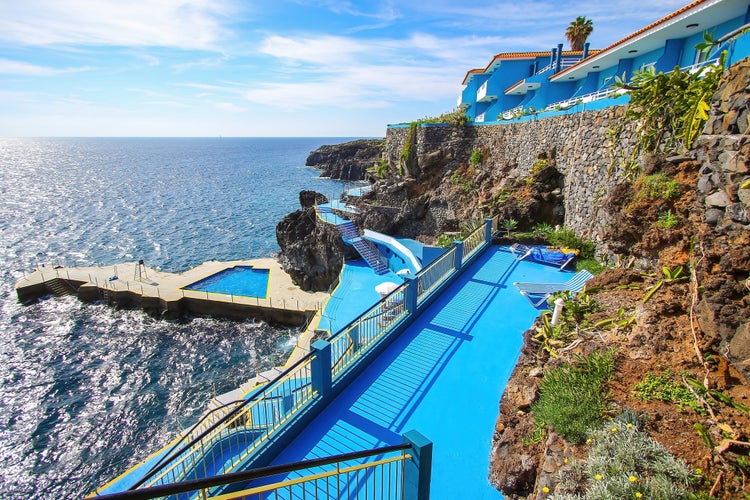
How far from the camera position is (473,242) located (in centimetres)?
1370

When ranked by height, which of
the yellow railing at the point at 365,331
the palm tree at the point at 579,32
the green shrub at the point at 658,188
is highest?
the palm tree at the point at 579,32

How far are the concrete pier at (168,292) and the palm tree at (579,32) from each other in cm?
2590

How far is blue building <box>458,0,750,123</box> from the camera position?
36.0 ft

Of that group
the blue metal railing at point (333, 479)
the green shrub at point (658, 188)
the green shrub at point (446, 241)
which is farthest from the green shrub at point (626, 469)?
the green shrub at point (446, 241)

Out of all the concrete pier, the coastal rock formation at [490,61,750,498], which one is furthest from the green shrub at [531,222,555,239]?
the concrete pier

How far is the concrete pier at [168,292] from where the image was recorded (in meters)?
27.5

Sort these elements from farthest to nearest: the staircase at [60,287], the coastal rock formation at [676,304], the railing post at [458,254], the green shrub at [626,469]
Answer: the staircase at [60,287]
the railing post at [458,254]
the coastal rock formation at [676,304]
the green shrub at [626,469]

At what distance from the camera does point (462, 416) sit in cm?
640

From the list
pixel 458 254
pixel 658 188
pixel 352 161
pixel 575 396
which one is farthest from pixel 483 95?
pixel 352 161

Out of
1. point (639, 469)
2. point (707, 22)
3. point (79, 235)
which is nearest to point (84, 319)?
point (79, 235)

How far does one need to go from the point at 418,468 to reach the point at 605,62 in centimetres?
2057

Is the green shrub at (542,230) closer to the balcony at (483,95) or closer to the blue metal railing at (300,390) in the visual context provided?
the blue metal railing at (300,390)

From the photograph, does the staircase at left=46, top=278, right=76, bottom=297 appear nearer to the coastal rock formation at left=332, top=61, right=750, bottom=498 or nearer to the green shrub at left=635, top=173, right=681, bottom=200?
the coastal rock formation at left=332, top=61, right=750, bottom=498

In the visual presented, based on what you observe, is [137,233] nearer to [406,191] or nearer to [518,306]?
[406,191]
